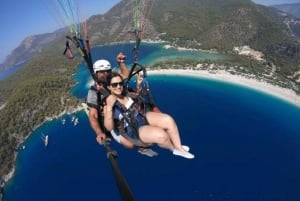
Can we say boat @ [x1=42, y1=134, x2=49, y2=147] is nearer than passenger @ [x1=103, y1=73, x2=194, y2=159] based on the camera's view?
No

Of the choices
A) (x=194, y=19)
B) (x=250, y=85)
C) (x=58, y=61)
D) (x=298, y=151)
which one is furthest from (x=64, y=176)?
(x=194, y=19)

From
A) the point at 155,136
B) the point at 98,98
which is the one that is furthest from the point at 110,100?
the point at 155,136

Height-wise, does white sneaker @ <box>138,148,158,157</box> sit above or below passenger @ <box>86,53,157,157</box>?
below

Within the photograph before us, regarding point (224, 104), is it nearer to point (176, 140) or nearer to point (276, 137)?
point (276, 137)

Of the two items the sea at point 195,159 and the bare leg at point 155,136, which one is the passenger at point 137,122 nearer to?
the bare leg at point 155,136

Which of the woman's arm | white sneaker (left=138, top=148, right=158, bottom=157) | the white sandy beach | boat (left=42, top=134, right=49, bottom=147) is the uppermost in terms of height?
the woman's arm

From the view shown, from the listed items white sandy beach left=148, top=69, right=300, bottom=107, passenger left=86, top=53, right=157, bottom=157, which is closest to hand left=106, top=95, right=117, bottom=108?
passenger left=86, top=53, right=157, bottom=157

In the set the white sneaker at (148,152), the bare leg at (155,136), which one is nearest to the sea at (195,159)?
the white sneaker at (148,152)

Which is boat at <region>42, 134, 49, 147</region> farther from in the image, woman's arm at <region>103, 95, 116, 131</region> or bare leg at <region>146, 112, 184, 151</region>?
bare leg at <region>146, 112, 184, 151</region>

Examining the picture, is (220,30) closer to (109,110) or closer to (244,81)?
(244,81)
